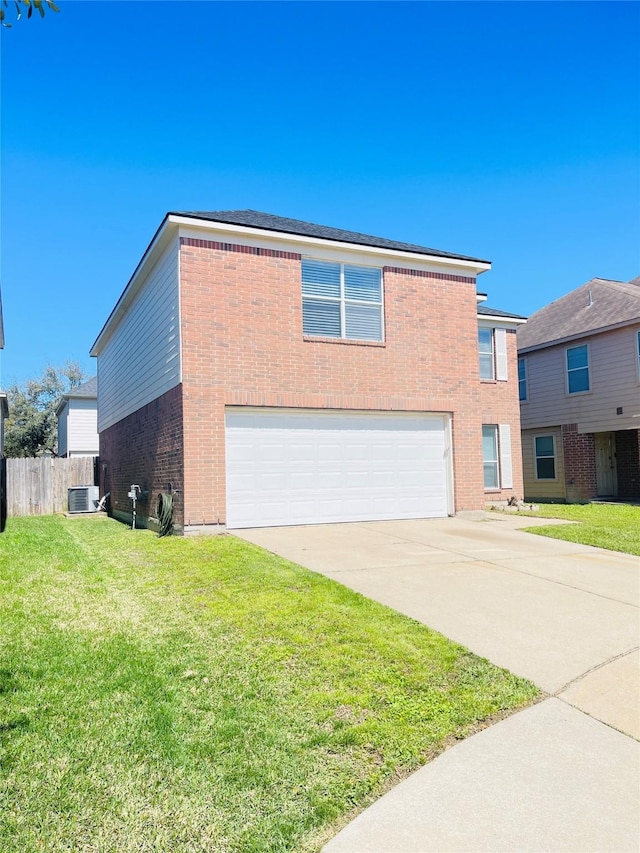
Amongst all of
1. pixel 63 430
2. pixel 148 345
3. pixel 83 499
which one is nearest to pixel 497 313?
pixel 148 345

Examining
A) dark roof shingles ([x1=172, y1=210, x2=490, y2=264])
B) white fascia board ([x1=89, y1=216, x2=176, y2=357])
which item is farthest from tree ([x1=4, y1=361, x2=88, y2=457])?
dark roof shingles ([x1=172, y1=210, x2=490, y2=264])

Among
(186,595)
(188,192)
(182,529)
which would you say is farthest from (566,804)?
(188,192)

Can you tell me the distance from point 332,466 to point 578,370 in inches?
496

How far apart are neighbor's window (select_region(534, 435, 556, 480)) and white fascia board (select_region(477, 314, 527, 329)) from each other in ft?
17.1

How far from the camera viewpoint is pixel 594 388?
19.9 m

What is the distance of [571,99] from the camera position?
13.1 metres

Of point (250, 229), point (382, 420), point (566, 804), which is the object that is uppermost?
point (250, 229)

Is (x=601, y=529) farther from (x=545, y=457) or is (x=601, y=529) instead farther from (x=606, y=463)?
(x=606, y=463)

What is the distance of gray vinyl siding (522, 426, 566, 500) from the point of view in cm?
2086

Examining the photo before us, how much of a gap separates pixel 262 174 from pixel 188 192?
3312mm

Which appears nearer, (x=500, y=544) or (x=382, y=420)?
(x=500, y=544)

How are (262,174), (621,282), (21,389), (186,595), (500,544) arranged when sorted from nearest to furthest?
(186,595) → (500,544) → (262,174) → (621,282) → (21,389)

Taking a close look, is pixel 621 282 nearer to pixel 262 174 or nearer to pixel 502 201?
pixel 502 201

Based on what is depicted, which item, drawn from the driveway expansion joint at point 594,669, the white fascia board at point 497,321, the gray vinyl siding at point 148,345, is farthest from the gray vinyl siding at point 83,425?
the driveway expansion joint at point 594,669
